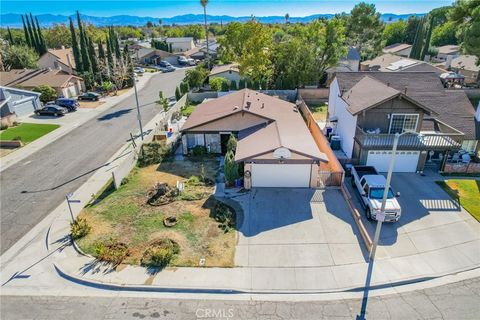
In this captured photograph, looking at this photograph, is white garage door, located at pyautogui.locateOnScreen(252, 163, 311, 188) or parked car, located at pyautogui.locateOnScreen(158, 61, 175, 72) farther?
parked car, located at pyautogui.locateOnScreen(158, 61, 175, 72)

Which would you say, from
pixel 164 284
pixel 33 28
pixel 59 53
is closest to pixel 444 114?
pixel 164 284

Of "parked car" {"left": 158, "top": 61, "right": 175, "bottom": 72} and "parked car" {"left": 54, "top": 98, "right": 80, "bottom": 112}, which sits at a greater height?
"parked car" {"left": 158, "top": 61, "right": 175, "bottom": 72}

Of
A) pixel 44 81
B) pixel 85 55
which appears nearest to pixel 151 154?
pixel 44 81

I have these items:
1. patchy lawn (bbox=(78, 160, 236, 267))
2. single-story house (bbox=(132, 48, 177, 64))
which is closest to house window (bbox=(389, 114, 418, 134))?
patchy lawn (bbox=(78, 160, 236, 267))

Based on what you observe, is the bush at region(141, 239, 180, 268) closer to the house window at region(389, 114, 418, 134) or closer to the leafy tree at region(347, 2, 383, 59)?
the house window at region(389, 114, 418, 134)

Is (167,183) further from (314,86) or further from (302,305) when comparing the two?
(314,86)

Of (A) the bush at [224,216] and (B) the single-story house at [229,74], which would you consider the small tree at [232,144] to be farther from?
(B) the single-story house at [229,74]

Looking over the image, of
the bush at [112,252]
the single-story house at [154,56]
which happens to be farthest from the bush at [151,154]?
the single-story house at [154,56]

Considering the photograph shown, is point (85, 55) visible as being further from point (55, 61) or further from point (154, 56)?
point (154, 56)
